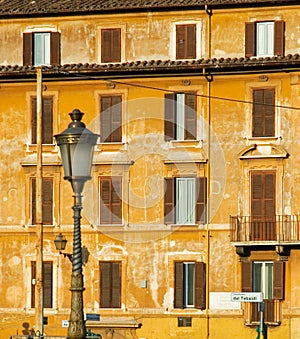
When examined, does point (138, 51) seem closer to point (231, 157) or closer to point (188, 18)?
point (188, 18)

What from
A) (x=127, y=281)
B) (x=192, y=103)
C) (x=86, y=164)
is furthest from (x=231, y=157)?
(x=86, y=164)

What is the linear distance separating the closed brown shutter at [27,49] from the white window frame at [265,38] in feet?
28.5

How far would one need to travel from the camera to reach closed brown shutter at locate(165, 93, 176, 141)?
170 ft

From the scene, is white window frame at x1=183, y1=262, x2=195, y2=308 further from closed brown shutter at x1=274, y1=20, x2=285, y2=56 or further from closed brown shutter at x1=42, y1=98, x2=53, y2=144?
closed brown shutter at x1=274, y1=20, x2=285, y2=56

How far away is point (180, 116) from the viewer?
51906mm

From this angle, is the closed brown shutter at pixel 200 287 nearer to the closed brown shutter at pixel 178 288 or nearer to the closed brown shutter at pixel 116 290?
the closed brown shutter at pixel 178 288

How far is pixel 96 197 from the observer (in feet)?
172

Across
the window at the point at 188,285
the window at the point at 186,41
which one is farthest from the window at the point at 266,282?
the window at the point at 186,41

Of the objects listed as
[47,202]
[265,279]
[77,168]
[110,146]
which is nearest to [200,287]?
[265,279]

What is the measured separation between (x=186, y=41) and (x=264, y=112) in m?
4.19

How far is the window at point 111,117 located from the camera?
52406mm

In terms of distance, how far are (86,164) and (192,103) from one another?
92.8 ft

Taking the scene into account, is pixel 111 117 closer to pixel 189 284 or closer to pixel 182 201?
pixel 182 201

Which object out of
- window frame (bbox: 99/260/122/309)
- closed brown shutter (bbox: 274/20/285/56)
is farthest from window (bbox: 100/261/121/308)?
closed brown shutter (bbox: 274/20/285/56)
